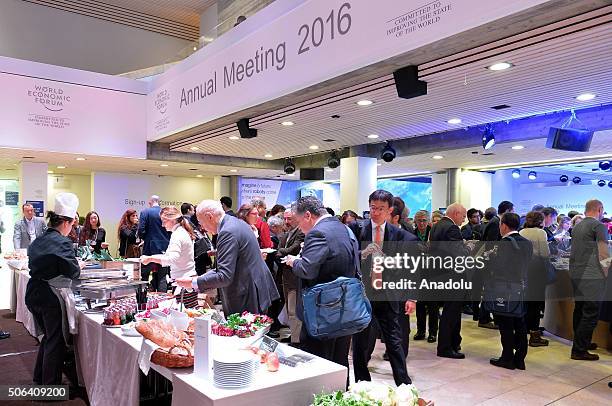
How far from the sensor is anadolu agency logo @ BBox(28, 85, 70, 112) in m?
8.30

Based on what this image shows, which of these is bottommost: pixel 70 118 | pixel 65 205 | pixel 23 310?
pixel 23 310

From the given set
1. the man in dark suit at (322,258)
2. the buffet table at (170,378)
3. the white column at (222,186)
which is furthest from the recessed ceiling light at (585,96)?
the white column at (222,186)

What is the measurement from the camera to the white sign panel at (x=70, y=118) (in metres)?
8.11

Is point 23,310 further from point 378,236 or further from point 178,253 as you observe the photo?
point 378,236

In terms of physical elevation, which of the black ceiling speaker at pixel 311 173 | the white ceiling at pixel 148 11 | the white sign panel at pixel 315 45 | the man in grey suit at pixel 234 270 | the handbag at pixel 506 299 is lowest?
the handbag at pixel 506 299

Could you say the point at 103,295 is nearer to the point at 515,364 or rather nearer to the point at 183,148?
the point at 515,364

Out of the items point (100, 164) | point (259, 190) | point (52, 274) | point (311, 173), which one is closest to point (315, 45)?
point (52, 274)

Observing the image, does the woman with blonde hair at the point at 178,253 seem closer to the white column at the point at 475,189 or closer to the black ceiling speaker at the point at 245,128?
the black ceiling speaker at the point at 245,128

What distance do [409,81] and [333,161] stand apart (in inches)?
237

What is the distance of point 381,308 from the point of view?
3.50m

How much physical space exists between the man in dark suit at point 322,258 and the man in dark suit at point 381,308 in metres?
0.56

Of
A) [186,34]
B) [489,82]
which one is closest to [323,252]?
[489,82]

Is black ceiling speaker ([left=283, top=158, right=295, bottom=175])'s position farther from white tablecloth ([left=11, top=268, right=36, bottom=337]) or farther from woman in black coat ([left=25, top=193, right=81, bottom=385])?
woman in black coat ([left=25, top=193, right=81, bottom=385])

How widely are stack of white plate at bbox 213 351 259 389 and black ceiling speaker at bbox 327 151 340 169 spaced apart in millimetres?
9024
